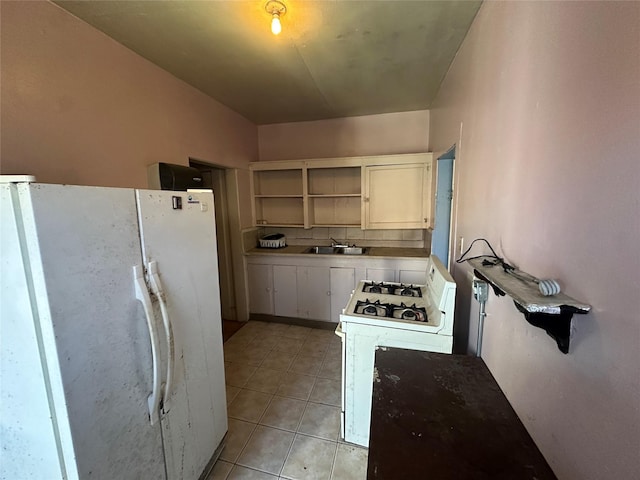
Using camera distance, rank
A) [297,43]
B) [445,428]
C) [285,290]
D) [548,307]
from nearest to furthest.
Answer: [548,307], [445,428], [297,43], [285,290]

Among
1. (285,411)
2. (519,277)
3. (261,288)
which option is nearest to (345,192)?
(261,288)

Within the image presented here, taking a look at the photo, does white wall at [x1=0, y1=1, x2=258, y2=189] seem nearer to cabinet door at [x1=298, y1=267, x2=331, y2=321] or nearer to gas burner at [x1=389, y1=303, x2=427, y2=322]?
cabinet door at [x1=298, y1=267, x2=331, y2=321]

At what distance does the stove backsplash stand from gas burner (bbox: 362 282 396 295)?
4.15ft

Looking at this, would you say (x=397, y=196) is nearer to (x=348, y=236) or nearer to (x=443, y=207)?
(x=443, y=207)

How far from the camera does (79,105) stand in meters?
1.47

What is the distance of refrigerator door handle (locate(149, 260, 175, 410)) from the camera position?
108 cm

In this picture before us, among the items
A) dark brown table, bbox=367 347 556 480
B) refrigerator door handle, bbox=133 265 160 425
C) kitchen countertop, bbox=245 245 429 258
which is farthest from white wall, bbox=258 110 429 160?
A: refrigerator door handle, bbox=133 265 160 425

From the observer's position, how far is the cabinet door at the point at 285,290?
3240mm

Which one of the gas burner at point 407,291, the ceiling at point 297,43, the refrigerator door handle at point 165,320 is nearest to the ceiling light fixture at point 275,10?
the ceiling at point 297,43

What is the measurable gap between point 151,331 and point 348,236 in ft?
9.29

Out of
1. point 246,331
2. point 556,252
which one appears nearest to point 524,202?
point 556,252

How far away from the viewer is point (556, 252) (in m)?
0.73

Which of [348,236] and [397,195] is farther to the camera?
[348,236]

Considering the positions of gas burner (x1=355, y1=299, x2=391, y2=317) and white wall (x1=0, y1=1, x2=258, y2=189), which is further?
gas burner (x1=355, y1=299, x2=391, y2=317)
